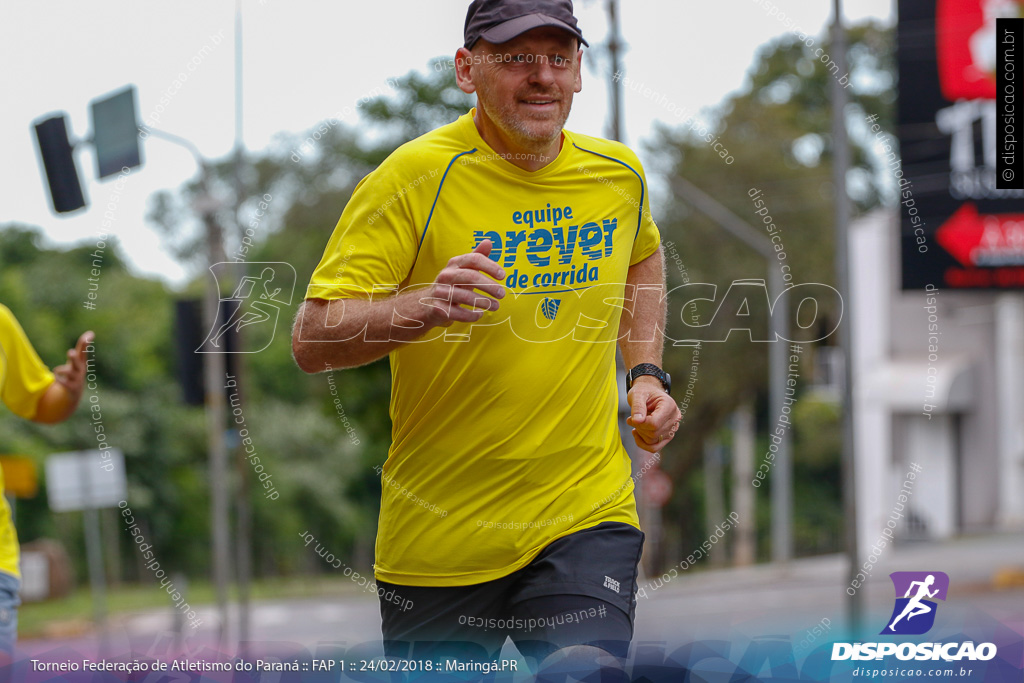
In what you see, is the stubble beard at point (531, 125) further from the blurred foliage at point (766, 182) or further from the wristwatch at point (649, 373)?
the blurred foliage at point (766, 182)

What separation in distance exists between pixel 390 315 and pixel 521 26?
0.66 metres

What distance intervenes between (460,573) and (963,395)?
20.8 m

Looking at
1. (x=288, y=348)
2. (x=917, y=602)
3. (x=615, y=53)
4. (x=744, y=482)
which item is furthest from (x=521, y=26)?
(x=744, y=482)

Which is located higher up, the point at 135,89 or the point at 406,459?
the point at 135,89

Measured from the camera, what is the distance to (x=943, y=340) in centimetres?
2205

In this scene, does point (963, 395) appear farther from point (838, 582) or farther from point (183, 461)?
point (183, 461)

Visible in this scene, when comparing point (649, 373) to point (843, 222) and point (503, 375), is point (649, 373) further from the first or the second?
point (843, 222)

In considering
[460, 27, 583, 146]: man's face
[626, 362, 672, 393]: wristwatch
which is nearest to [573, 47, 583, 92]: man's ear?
[460, 27, 583, 146]: man's face

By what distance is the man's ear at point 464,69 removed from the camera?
2514mm

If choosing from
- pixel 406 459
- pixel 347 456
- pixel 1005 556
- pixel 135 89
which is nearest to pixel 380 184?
pixel 406 459

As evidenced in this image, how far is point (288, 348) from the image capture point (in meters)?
13.3

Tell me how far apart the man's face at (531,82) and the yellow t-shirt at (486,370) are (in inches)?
4.3

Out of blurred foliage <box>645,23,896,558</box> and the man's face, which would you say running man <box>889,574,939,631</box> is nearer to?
the man's face

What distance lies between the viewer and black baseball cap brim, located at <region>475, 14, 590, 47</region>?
92.9 inches
